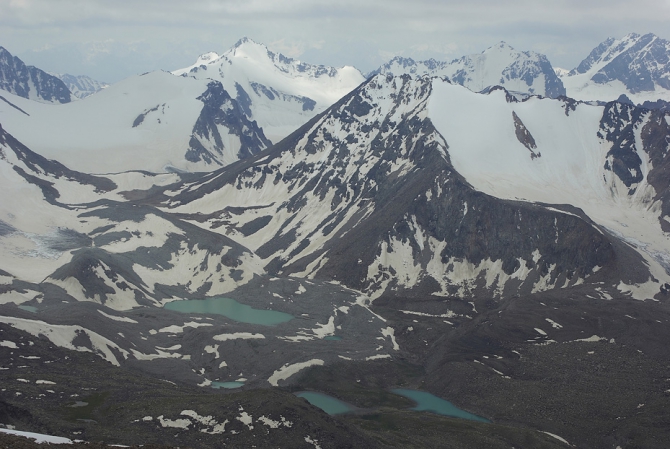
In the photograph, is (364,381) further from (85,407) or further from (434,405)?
(85,407)

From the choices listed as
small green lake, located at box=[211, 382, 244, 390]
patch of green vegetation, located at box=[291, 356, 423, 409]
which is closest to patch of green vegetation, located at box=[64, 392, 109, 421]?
small green lake, located at box=[211, 382, 244, 390]

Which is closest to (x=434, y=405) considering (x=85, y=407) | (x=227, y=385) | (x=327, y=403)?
(x=327, y=403)

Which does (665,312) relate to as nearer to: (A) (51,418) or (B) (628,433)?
(B) (628,433)

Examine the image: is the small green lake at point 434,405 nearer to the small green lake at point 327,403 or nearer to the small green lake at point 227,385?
the small green lake at point 327,403

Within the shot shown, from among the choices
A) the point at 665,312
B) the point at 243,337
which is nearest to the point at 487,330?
the point at 665,312

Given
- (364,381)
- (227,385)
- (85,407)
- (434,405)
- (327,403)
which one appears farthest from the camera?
(364,381)

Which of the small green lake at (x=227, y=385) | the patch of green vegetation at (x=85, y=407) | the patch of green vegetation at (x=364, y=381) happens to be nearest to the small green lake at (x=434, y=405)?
→ the patch of green vegetation at (x=364, y=381)
